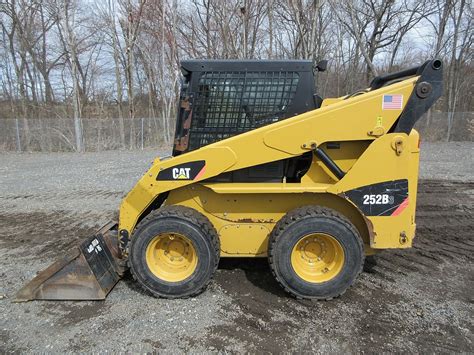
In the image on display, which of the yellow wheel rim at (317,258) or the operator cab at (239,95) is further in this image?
the operator cab at (239,95)

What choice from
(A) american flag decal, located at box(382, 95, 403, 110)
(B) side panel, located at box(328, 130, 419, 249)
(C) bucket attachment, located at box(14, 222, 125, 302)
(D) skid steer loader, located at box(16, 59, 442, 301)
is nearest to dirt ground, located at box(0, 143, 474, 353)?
(C) bucket attachment, located at box(14, 222, 125, 302)

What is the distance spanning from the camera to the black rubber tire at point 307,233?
3273 mm

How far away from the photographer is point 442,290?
3615 mm

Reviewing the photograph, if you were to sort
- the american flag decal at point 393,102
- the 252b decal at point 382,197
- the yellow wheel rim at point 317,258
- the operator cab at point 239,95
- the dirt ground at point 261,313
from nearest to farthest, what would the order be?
the dirt ground at point 261,313 → the american flag decal at point 393,102 → the 252b decal at point 382,197 → the yellow wheel rim at point 317,258 → the operator cab at point 239,95

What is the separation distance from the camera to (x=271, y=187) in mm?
3430

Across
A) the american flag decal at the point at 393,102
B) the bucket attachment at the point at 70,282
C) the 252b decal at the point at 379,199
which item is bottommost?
the bucket attachment at the point at 70,282

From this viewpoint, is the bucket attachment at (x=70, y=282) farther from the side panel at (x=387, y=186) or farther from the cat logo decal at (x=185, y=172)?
the side panel at (x=387, y=186)

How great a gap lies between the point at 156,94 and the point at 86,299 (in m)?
24.8

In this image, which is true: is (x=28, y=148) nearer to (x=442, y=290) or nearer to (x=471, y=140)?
(x=442, y=290)

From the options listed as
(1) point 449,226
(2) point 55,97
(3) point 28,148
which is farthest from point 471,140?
(2) point 55,97

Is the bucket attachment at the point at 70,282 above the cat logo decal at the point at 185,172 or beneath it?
beneath

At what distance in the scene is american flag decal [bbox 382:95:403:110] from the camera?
3191 millimetres

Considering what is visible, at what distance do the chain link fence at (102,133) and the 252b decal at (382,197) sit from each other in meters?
18.2

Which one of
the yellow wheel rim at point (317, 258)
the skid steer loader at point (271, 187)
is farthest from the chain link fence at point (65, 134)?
the yellow wheel rim at point (317, 258)
